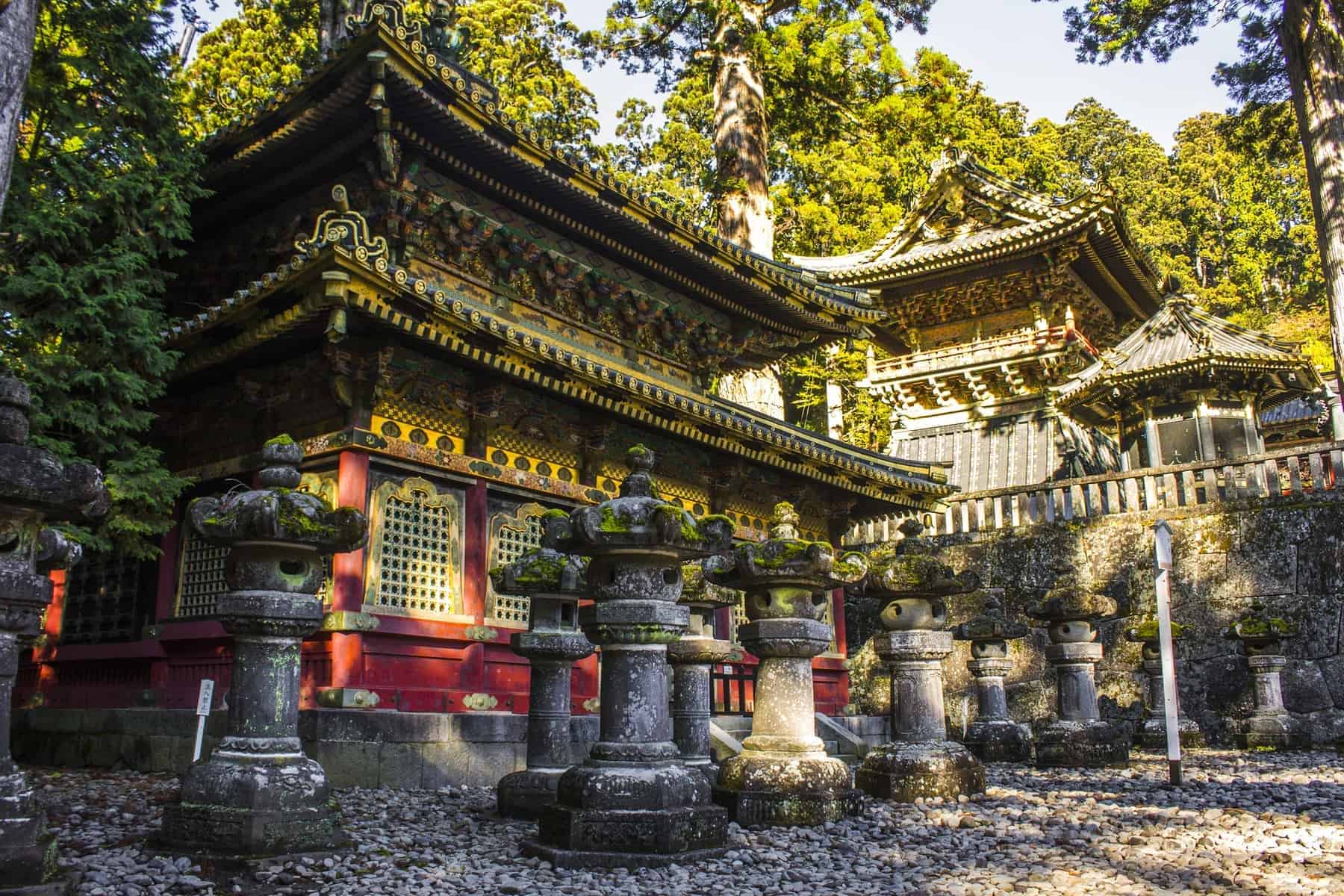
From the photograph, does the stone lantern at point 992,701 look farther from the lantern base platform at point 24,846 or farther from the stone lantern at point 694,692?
the lantern base platform at point 24,846

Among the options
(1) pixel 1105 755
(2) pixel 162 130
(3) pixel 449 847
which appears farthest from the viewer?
(1) pixel 1105 755

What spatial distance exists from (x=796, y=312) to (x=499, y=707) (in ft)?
27.3

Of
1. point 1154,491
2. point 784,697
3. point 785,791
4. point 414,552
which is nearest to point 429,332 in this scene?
point 414,552

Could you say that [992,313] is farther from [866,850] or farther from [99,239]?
[866,850]

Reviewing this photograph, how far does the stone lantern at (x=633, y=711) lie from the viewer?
18.7ft

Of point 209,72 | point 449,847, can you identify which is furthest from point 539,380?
point 209,72

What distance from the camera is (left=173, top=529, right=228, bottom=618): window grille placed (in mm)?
11297

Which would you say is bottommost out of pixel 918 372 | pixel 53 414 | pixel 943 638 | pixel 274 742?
pixel 274 742

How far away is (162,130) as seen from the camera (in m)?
10.4

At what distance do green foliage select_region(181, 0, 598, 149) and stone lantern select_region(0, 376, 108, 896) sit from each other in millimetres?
15970

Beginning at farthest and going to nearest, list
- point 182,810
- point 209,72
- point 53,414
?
1. point 209,72
2. point 53,414
3. point 182,810

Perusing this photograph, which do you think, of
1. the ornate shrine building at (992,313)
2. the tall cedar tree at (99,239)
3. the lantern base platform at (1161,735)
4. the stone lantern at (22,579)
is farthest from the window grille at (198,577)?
the ornate shrine building at (992,313)

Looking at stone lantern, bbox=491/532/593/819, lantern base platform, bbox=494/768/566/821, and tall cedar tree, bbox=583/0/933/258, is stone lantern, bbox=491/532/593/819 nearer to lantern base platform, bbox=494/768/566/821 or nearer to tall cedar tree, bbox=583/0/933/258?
lantern base platform, bbox=494/768/566/821

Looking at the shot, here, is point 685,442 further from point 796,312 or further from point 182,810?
point 182,810
